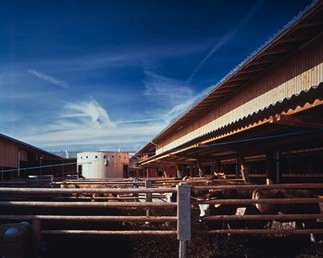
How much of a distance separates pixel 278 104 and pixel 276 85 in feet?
20.2

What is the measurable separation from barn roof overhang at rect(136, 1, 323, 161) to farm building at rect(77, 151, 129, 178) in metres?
30.1

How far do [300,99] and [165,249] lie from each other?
3.97 m

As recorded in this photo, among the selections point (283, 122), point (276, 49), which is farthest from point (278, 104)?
point (276, 49)

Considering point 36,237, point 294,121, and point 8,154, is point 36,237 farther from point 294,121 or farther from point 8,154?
point 8,154

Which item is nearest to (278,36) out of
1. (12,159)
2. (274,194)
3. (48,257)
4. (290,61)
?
(290,61)

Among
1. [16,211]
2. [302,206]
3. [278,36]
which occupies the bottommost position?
[16,211]

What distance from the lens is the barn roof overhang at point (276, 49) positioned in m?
9.59

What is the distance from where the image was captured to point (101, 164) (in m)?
46.8

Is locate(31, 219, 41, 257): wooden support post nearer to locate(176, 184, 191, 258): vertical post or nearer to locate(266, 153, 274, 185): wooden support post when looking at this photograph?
locate(176, 184, 191, 258): vertical post

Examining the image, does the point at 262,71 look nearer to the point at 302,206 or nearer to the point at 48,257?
the point at 302,206

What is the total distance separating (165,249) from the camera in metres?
7.47

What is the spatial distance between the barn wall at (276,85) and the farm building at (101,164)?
2815 cm

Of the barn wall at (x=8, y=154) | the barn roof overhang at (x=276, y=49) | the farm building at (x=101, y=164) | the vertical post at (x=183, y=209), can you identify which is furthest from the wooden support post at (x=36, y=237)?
the farm building at (x=101, y=164)

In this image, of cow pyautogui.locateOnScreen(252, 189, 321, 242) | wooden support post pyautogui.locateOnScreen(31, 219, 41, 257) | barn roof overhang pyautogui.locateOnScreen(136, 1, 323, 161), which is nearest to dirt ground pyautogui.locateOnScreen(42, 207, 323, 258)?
wooden support post pyautogui.locateOnScreen(31, 219, 41, 257)
